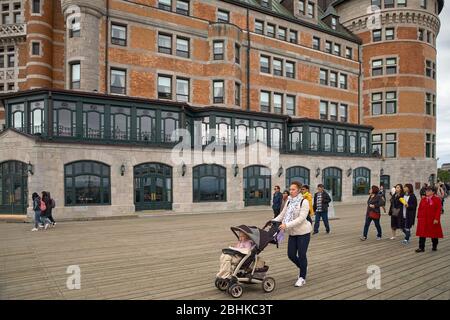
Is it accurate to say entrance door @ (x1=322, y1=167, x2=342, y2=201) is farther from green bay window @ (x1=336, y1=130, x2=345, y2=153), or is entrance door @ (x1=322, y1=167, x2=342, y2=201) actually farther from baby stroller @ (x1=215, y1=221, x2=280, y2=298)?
baby stroller @ (x1=215, y1=221, x2=280, y2=298)

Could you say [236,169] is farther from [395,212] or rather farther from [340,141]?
[395,212]

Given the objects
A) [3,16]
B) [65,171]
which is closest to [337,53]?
[65,171]

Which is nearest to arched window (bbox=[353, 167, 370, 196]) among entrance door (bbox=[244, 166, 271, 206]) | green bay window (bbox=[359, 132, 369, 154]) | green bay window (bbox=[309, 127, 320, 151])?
green bay window (bbox=[359, 132, 369, 154])

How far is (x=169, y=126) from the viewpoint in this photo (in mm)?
24250

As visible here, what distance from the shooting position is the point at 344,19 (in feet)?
145

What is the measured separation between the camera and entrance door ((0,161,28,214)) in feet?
67.1

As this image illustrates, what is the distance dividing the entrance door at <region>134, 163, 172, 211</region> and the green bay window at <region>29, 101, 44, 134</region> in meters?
5.88

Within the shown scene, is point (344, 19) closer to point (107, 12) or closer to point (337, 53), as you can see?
point (337, 53)

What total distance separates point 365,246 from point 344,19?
39.7 meters

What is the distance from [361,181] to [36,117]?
2824 cm

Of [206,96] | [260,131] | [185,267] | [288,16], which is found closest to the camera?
[185,267]

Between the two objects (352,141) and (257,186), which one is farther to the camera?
(352,141)

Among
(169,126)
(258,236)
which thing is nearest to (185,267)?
(258,236)

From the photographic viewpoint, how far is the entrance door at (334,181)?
32.2 metres
